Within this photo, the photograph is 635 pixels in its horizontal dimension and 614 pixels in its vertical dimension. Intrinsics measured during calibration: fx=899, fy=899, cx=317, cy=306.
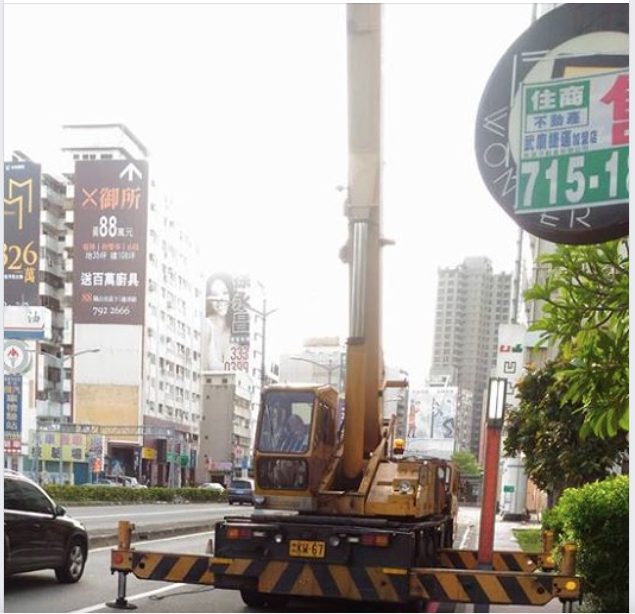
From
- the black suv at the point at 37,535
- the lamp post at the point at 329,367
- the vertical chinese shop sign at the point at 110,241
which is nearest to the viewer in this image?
the black suv at the point at 37,535

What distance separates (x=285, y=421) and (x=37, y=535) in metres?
3.23

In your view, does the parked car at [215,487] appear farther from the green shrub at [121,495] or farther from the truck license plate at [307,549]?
the truck license plate at [307,549]

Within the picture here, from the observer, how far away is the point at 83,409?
55.8m

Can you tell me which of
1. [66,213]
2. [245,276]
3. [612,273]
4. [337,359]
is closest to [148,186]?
[66,213]

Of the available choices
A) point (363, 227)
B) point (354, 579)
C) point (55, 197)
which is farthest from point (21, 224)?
point (55, 197)

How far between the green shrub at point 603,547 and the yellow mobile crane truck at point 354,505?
53 centimetres

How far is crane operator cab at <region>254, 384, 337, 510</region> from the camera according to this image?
908cm

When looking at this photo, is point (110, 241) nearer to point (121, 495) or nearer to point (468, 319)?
point (121, 495)

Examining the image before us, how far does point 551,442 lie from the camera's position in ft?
60.4

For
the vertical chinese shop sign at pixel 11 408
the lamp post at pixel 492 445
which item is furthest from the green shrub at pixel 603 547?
the vertical chinese shop sign at pixel 11 408

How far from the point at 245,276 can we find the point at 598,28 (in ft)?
80.8

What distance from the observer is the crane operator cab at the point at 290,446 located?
357 inches

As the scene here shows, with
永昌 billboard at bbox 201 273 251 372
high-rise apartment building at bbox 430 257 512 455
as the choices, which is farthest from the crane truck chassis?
永昌 billboard at bbox 201 273 251 372

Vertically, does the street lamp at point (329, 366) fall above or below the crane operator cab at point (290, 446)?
above
